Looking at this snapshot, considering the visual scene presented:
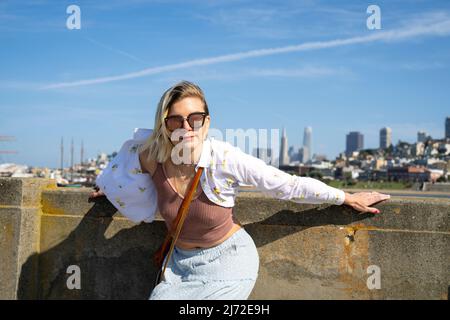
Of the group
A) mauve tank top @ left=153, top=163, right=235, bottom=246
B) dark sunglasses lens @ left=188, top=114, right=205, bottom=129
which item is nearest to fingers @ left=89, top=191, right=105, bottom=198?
mauve tank top @ left=153, top=163, right=235, bottom=246

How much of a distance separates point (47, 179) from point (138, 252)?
109cm

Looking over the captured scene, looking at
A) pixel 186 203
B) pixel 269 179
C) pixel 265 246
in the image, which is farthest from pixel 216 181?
pixel 265 246

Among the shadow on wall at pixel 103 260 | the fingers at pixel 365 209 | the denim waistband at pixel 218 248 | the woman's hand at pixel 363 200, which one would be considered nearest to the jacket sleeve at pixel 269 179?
the denim waistband at pixel 218 248

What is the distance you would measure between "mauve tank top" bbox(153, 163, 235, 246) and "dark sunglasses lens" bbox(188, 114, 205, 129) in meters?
0.37

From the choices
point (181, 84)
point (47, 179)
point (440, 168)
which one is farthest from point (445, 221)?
point (440, 168)

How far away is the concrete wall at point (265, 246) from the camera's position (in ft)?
13.2

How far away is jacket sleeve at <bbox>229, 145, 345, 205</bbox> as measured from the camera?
3.23 m

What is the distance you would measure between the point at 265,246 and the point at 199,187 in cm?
118

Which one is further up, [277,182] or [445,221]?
[277,182]

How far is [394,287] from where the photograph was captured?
4066mm

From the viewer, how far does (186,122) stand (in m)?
3.17

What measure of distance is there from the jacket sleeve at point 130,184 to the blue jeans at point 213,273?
1.30 feet

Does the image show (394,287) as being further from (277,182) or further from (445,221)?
(277,182)

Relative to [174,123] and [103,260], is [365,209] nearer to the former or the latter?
[174,123]
